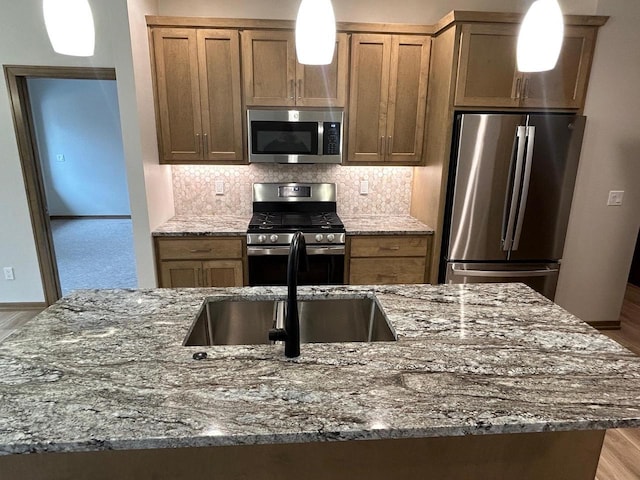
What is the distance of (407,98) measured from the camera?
3.07 meters

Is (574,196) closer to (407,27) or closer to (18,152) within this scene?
(407,27)

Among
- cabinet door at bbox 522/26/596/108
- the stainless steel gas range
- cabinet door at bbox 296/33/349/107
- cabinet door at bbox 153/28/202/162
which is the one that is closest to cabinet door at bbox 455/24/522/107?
cabinet door at bbox 522/26/596/108

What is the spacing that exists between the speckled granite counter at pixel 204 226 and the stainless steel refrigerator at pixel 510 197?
1646 millimetres

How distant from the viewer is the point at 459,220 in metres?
2.88

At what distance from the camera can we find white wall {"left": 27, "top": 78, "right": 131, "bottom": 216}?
652cm

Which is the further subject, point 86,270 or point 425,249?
point 86,270

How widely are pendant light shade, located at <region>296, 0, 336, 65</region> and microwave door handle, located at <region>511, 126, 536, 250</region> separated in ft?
6.43

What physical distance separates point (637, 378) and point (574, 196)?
8.06ft

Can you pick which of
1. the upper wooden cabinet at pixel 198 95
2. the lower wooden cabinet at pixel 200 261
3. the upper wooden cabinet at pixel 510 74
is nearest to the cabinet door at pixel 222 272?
the lower wooden cabinet at pixel 200 261

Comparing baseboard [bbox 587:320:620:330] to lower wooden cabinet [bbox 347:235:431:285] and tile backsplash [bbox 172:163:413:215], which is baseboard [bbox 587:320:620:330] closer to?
lower wooden cabinet [bbox 347:235:431:285]

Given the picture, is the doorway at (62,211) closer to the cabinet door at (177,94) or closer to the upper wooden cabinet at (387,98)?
the cabinet door at (177,94)

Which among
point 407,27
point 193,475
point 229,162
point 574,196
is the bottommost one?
point 193,475

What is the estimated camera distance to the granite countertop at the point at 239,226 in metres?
2.93

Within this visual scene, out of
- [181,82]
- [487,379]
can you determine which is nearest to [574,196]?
[487,379]
